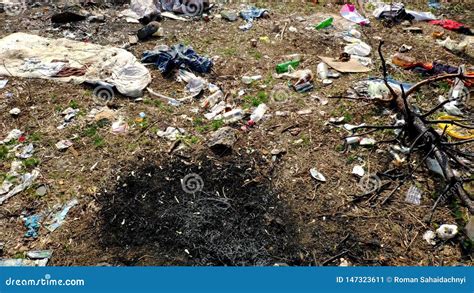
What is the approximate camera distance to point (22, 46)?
5.04 m

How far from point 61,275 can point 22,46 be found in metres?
3.55

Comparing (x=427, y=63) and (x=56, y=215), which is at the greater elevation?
(x=427, y=63)

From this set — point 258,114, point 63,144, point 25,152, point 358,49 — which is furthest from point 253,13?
point 25,152

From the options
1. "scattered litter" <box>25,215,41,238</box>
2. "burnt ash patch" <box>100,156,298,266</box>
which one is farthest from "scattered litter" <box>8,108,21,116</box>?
"burnt ash patch" <box>100,156,298,266</box>

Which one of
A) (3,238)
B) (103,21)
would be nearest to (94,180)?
(3,238)

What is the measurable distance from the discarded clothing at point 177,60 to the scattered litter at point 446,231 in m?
3.03

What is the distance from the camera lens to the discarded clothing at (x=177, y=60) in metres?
4.72

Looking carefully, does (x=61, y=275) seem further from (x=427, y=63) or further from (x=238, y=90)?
(x=427, y=63)

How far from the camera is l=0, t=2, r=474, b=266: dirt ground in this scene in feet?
9.50

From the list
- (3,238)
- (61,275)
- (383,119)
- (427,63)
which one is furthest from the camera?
(427,63)

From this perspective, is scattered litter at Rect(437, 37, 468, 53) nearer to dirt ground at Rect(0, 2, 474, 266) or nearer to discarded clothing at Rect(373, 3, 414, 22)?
dirt ground at Rect(0, 2, 474, 266)

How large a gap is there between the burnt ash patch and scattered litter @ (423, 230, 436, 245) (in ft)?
3.26

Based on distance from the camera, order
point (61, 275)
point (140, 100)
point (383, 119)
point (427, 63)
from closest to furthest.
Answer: point (61, 275)
point (383, 119)
point (140, 100)
point (427, 63)

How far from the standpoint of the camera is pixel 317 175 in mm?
3438
